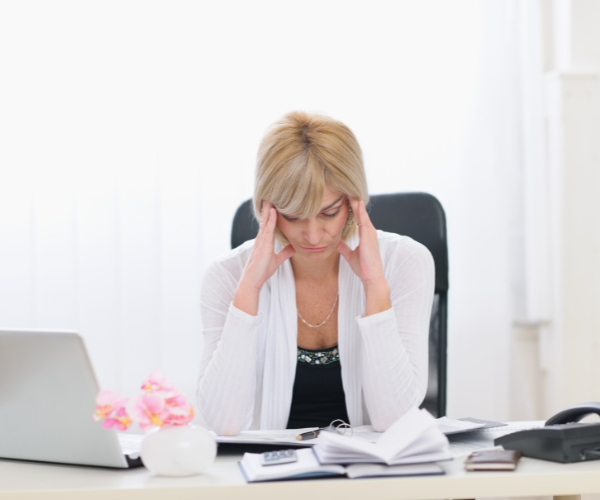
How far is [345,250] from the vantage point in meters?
1.39

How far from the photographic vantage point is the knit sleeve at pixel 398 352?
116 cm

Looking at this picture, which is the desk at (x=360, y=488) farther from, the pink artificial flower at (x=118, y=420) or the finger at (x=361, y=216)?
the finger at (x=361, y=216)

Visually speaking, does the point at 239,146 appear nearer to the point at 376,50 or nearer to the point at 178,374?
the point at 376,50

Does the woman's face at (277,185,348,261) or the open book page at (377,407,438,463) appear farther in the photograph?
the woman's face at (277,185,348,261)

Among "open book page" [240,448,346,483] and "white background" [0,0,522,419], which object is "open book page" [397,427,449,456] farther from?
"white background" [0,0,522,419]

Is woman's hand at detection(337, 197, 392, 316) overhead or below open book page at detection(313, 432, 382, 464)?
overhead

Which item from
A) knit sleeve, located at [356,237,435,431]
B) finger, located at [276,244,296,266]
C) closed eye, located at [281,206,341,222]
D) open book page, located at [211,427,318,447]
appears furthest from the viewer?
finger, located at [276,244,296,266]

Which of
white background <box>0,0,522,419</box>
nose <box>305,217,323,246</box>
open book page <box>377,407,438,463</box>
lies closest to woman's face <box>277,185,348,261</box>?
nose <box>305,217,323,246</box>

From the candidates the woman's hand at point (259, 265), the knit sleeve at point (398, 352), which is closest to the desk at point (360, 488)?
the knit sleeve at point (398, 352)

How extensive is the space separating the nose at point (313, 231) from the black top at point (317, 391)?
292mm

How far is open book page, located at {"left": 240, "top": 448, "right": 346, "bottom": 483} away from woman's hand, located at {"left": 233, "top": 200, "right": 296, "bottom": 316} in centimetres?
49

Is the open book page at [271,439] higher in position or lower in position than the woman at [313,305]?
lower

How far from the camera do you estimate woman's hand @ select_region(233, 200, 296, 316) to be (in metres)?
Result: 1.24

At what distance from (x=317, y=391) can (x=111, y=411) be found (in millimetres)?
734
